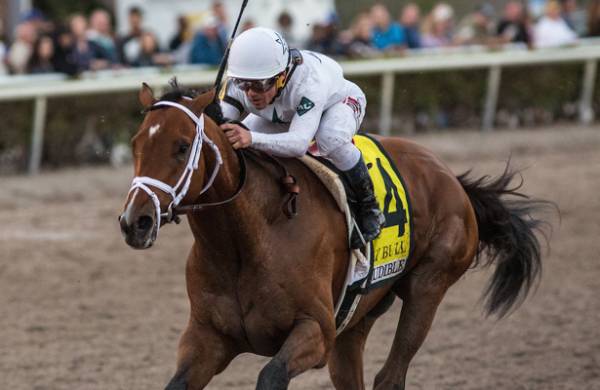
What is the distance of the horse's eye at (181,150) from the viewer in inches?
164

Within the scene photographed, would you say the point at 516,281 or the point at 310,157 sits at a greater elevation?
the point at 310,157

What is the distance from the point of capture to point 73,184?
11633 millimetres

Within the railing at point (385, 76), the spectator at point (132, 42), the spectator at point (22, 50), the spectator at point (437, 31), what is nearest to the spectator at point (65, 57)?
the railing at point (385, 76)

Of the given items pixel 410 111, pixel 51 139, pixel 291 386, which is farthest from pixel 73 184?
pixel 291 386

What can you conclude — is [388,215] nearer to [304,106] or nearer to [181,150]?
[304,106]

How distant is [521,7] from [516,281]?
10289 mm

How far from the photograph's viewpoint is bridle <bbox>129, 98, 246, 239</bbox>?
404cm

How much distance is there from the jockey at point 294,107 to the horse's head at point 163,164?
28 centimetres

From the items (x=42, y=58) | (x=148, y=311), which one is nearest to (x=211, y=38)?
(x=42, y=58)

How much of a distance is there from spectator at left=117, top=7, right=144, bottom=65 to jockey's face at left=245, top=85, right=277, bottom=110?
846 cm

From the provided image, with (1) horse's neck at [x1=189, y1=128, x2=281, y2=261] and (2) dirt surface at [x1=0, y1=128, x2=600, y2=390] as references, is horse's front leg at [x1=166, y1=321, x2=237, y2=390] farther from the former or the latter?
(2) dirt surface at [x1=0, y1=128, x2=600, y2=390]

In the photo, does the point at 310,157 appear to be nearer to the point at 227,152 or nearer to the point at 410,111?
the point at 227,152

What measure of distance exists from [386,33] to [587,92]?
2.84 meters

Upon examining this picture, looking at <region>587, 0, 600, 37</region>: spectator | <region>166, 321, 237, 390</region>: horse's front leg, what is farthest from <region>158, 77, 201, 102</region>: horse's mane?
<region>587, 0, 600, 37</region>: spectator
